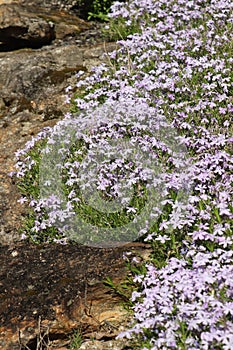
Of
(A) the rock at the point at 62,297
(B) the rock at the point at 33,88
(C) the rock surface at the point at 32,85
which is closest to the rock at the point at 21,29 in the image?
(C) the rock surface at the point at 32,85

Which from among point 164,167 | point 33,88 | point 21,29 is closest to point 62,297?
point 164,167

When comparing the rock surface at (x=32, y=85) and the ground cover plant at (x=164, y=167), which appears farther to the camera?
the rock surface at (x=32, y=85)

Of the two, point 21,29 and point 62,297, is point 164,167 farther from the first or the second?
point 21,29

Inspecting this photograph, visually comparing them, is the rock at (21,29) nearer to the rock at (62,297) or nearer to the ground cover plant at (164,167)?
the ground cover plant at (164,167)

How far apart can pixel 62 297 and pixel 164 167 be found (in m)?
1.61

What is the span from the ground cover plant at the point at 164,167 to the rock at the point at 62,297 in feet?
0.87

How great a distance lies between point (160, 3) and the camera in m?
8.05

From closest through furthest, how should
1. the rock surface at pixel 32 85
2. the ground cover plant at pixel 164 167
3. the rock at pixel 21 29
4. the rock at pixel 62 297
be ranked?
the ground cover plant at pixel 164 167 → the rock at pixel 62 297 → the rock surface at pixel 32 85 → the rock at pixel 21 29

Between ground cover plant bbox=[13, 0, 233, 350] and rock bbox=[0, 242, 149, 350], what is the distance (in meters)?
0.26

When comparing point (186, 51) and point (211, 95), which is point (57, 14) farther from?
point (211, 95)

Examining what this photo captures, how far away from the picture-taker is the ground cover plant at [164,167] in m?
3.94

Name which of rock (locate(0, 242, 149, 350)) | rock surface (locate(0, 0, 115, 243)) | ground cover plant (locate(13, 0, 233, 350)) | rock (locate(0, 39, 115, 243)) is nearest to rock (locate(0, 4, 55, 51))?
rock surface (locate(0, 0, 115, 243))

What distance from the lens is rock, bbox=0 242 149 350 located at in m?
4.41

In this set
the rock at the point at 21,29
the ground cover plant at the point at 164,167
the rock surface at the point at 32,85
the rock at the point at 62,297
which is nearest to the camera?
the ground cover plant at the point at 164,167
